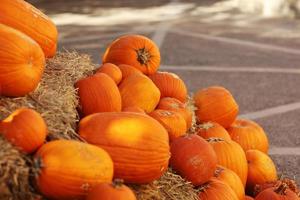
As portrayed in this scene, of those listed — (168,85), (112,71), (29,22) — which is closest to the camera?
(29,22)

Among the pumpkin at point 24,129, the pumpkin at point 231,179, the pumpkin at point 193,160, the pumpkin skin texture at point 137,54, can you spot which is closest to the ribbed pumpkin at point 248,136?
the pumpkin at point 231,179

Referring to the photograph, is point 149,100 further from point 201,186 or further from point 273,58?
point 273,58

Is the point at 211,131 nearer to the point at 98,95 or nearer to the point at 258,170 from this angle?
the point at 258,170

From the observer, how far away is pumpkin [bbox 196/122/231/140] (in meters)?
3.83

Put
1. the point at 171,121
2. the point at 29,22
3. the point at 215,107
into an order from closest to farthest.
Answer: the point at 29,22 → the point at 171,121 → the point at 215,107

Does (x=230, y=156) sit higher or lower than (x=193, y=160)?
lower

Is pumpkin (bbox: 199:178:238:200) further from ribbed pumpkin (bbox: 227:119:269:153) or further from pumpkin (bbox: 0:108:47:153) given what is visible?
pumpkin (bbox: 0:108:47:153)

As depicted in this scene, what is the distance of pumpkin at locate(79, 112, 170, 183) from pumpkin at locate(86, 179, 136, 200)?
23 centimetres

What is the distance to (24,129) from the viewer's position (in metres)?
2.26

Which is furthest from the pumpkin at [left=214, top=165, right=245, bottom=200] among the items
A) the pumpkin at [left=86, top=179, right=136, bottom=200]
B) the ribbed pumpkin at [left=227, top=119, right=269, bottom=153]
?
the pumpkin at [left=86, top=179, right=136, bottom=200]

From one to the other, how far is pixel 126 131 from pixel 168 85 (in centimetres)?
121

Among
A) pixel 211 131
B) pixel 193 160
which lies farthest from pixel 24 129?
pixel 211 131

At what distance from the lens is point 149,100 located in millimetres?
3387

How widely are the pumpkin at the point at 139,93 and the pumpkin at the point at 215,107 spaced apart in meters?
0.69
